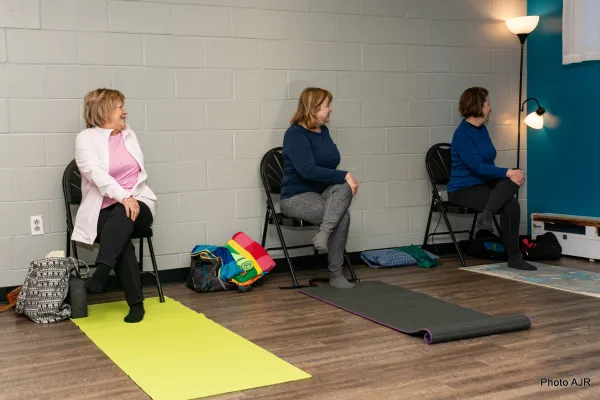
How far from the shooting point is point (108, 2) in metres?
4.43

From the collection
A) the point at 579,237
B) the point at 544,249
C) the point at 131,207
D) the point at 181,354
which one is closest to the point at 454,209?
the point at 544,249

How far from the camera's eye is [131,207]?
384 centimetres

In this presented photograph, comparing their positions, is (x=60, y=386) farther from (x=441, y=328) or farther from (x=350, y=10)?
(x=350, y=10)

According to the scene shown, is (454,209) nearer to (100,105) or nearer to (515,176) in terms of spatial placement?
(515,176)

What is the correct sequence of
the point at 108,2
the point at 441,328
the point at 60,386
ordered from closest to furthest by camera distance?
the point at 60,386 < the point at 441,328 < the point at 108,2

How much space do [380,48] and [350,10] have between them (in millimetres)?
351

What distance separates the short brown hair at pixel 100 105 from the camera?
397 cm

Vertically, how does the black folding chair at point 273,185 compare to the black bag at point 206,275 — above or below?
above

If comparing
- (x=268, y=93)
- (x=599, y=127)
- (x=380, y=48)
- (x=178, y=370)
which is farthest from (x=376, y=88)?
(x=178, y=370)

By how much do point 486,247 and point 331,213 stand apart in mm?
1599

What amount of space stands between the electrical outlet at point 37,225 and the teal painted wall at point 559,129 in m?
3.69

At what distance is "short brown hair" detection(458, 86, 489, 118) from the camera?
16.7ft

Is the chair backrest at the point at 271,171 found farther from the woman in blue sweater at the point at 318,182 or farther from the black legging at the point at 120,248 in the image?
the black legging at the point at 120,248

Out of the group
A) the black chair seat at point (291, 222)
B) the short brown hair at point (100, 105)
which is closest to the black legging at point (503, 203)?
the black chair seat at point (291, 222)
